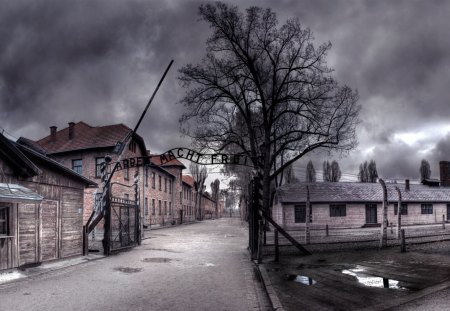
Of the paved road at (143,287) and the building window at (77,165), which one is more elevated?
the building window at (77,165)

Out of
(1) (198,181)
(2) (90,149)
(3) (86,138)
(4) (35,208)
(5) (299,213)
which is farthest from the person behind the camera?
(1) (198,181)

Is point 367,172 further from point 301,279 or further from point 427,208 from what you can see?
point 301,279

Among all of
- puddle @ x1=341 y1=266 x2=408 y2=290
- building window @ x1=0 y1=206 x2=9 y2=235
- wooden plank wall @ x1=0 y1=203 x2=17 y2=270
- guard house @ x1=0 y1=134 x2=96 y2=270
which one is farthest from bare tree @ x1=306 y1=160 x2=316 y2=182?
building window @ x1=0 y1=206 x2=9 y2=235

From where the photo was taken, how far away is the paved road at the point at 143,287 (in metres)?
8.03

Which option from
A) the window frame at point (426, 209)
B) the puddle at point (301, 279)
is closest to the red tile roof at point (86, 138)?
the puddle at point (301, 279)

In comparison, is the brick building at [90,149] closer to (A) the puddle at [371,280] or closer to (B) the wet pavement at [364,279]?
(B) the wet pavement at [364,279]

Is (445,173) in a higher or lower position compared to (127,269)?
higher

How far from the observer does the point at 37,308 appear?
7.76m

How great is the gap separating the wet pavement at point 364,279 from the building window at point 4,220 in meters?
7.62

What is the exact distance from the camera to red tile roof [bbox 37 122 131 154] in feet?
122

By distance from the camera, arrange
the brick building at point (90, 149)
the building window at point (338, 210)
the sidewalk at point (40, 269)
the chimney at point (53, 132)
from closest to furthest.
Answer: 1. the sidewalk at point (40, 269)
2. the brick building at point (90, 149)
3. the building window at point (338, 210)
4. the chimney at point (53, 132)

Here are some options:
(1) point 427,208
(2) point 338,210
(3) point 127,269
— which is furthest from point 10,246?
(1) point 427,208

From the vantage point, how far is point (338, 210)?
40000 mm

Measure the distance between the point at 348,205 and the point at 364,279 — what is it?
31.6 m
